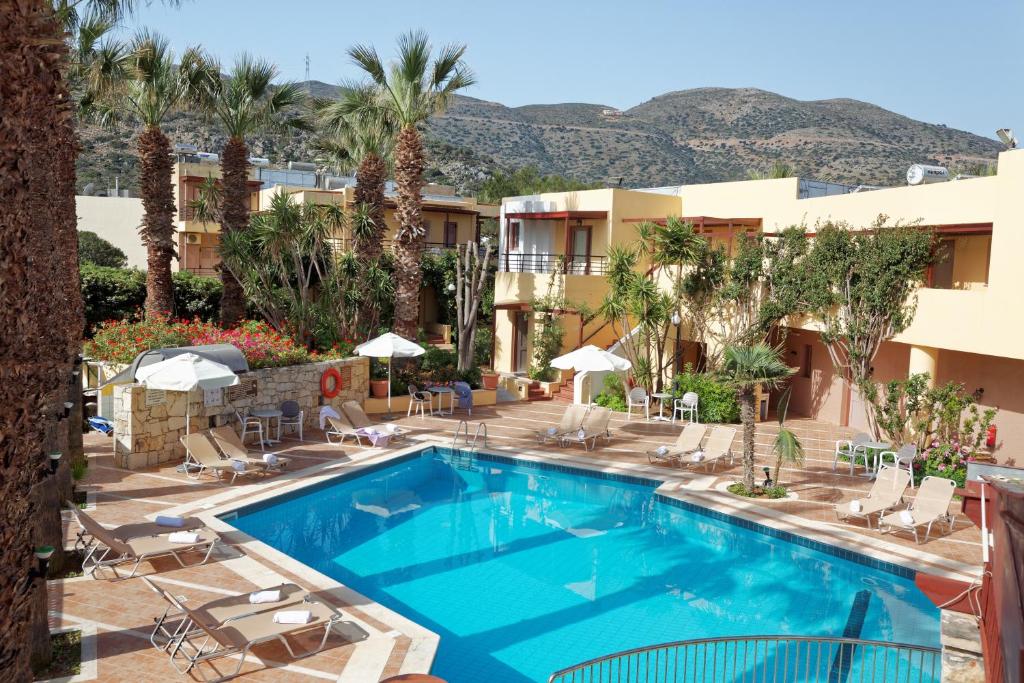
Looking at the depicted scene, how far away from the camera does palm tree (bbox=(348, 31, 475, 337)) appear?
2250 centimetres

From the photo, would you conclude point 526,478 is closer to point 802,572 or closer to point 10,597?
point 802,572

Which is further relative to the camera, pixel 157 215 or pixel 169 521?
pixel 157 215

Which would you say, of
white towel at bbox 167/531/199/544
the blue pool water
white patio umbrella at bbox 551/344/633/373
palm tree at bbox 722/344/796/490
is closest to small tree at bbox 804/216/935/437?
palm tree at bbox 722/344/796/490

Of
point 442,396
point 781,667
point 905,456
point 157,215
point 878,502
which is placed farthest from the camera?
point 157,215

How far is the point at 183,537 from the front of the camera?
1126cm

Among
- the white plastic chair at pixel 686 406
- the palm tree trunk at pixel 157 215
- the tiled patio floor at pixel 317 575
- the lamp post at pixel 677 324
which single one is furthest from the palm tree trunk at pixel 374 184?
the white plastic chair at pixel 686 406

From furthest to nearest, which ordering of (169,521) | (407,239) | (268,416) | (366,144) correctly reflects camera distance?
(366,144), (407,239), (268,416), (169,521)

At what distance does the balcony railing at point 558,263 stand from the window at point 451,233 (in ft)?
24.5

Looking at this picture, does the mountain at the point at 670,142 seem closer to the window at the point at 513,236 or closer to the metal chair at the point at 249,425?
the window at the point at 513,236

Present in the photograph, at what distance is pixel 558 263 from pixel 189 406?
14515 mm

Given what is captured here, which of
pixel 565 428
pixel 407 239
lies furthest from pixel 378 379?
pixel 565 428

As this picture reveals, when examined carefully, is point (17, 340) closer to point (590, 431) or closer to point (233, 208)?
point (590, 431)

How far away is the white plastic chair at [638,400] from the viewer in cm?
2262

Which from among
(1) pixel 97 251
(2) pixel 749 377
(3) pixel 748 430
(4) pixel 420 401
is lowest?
(4) pixel 420 401
